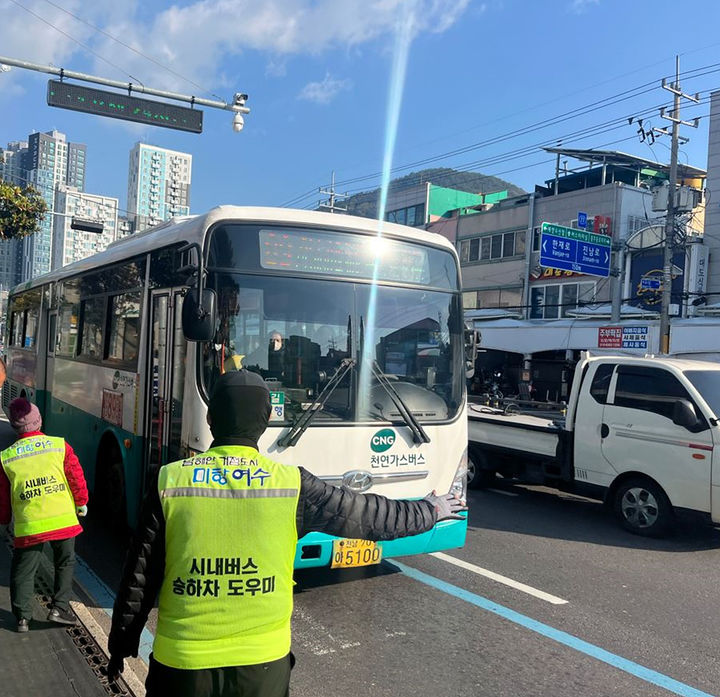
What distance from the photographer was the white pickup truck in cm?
706

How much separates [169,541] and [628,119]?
24.5 m

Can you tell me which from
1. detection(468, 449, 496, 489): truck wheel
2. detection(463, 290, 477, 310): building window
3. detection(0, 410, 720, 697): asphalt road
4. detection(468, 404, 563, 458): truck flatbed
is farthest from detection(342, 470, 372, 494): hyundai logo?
detection(463, 290, 477, 310): building window

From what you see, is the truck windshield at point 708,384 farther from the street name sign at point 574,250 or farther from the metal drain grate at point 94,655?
the street name sign at point 574,250

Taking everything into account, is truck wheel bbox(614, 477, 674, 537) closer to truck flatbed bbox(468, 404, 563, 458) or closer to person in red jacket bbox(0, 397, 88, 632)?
truck flatbed bbox(468, 404, 563, 458)

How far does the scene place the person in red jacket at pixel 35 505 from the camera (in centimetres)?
437

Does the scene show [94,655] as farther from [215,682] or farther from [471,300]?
[471,300]

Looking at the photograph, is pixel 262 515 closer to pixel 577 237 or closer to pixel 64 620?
pixel 64 620

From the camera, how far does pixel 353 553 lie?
4789mm

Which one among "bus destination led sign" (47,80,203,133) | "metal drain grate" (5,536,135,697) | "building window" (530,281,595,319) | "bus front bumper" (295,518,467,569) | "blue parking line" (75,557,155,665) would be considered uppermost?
"bus destination led sign" (47,80,203,133)

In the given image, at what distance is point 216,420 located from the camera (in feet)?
7.26

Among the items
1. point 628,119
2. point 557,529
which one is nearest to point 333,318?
point 557,529

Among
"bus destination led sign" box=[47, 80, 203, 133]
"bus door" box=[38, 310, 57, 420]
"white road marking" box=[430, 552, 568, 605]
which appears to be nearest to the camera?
"white road marking" box=[430, 552, 568, 605]

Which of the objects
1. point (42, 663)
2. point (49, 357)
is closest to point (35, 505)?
point (42, 663)

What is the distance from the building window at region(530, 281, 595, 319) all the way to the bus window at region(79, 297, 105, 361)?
24.1 m
